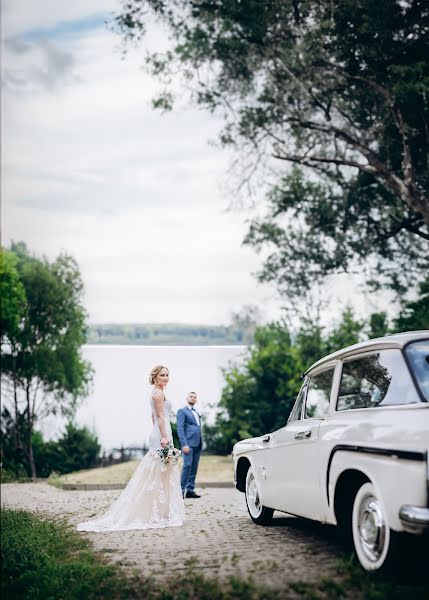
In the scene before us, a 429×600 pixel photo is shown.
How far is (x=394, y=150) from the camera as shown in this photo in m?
21.8

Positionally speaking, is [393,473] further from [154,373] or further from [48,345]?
[48,345]

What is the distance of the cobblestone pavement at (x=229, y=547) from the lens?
7.37 metres

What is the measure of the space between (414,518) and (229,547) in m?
3.28

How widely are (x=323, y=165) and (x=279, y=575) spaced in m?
19.8

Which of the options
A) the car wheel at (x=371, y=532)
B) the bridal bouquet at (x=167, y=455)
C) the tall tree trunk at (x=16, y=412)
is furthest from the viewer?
the tall tree trunk at (x=16, y=412)

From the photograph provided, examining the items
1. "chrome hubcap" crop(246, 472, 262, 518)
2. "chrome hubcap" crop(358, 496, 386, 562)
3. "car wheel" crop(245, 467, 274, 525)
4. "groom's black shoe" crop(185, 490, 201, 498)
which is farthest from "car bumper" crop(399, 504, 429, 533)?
"groom's black shoe" crop(185, 490, 201, 498)

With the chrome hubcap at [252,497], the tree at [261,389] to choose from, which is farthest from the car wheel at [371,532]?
the tree at [261,389]

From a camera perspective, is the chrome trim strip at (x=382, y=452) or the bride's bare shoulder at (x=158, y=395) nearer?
the chrome trim strip at (x=382, y=452)

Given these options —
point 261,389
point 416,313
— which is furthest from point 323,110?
point 261,389

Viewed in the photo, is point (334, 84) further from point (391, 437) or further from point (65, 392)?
point (65, 392)

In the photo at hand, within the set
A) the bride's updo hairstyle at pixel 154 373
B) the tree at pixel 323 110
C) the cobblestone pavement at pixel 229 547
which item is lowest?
the cobblestone pavement at pixel 229 547

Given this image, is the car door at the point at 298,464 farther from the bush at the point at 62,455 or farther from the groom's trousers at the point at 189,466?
the bush at the point at 62,455

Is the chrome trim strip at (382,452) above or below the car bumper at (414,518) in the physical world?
above

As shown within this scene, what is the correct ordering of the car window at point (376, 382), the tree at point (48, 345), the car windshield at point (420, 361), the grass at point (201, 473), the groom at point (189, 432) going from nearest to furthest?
the car windshield at point (420, 361) < the car window at point (376, 382) < the groom at point (189, 432) < the grass at point (201, 473) < the tree at point (48, 345)
